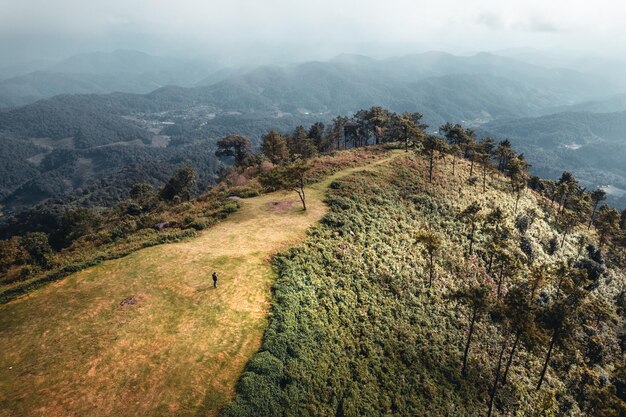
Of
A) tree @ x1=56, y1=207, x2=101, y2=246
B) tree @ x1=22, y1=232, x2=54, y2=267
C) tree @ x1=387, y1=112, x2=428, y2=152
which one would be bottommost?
tree @ x1=56, y1=207, x2=101, y2=246

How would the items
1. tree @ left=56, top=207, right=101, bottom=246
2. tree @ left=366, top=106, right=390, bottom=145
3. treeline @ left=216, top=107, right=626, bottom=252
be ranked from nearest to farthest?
tree @ left=56, top=207, right=101, bottom=246, treeline @ left=216, top=107, right=626, bottom=252, tree @ left=366, top=106, right=390, bottom=145

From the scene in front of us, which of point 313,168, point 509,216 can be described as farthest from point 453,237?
point 313,168

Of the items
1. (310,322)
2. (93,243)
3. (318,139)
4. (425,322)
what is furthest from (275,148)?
(310,322)

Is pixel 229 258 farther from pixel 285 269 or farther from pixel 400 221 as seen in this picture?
pixel 400 221

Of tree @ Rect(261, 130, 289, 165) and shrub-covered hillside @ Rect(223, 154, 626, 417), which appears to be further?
tree @ Rect(261, 130, 289, 165)

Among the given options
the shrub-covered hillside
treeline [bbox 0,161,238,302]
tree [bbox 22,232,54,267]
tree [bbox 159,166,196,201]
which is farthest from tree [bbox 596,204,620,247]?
tree [bbox 22,232,54,267]

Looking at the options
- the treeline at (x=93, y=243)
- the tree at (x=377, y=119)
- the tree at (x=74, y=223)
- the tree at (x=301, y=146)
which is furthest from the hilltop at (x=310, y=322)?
the tree at (x=377, y=119)

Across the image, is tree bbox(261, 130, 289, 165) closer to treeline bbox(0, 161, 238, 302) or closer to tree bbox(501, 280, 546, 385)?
treeline bbox(0, 161, 238, 302)
